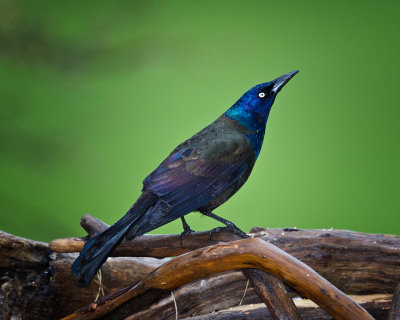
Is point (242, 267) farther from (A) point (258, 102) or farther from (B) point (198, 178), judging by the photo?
(A) point (258, 102)

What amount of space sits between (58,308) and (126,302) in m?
0.59

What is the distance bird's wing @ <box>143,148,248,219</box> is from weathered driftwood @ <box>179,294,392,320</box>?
14.7 inches

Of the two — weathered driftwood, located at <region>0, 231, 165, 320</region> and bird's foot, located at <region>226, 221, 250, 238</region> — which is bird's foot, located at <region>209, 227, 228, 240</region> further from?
weathered driftwood, located at <region>0, 231, 165, 320</region>

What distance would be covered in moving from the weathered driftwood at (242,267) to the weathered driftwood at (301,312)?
134 millimetres

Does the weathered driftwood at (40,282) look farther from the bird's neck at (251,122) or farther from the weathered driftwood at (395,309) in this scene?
the weathered driftwood at (395,309)

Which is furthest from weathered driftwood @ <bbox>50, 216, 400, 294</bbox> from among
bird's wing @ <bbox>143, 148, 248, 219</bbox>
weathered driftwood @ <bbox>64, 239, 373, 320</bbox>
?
weathered driftwood @ <bbox>64, 239, 373, 320</bbox>

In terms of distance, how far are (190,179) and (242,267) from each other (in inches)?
19.1

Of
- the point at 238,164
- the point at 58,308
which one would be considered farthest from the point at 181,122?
the point at 58,308

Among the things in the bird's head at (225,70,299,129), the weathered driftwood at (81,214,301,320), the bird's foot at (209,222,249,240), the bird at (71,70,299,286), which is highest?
the bird's head at (225,70,299,129)

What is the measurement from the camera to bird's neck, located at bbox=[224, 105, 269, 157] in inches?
74.6

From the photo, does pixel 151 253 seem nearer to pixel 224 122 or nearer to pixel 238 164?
pixel 238 164

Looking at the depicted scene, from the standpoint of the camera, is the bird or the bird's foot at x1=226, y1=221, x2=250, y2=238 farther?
the bird's foot at x1=226, y1=221, x2=250, y2=238

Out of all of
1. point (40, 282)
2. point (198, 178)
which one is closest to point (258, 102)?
point (198, 178)

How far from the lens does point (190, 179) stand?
1.75 m
